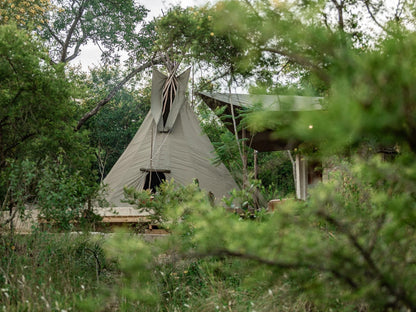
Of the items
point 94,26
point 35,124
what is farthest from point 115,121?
point 35,124

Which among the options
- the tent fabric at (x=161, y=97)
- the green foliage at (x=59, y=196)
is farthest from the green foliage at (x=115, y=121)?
the green foliage at (x=59, y=196)

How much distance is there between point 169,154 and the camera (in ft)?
26.5

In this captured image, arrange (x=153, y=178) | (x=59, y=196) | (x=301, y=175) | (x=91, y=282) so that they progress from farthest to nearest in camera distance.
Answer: (x=301, y=175)
(x=153, y=178)
(x=59, y=196)
(x=91, y=282)

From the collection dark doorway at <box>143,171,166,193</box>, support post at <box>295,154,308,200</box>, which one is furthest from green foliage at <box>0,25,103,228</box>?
support post at <box>295,154,308,200</box>

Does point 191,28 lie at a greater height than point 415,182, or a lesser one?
greater

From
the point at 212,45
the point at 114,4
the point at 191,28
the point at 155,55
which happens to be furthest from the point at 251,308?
the point at 114,4

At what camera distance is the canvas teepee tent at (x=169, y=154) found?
798 centimetres

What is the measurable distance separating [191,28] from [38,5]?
448cm

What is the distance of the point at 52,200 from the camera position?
3723mm

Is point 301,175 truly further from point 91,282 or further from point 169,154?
point 91,282

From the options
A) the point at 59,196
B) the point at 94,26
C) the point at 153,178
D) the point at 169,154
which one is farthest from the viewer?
the point at 94,26

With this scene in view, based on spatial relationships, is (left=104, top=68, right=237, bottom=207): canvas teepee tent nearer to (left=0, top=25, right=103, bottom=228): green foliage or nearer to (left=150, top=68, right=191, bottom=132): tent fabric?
(left=150, top=68, right=191, bottom=132): tent fabric

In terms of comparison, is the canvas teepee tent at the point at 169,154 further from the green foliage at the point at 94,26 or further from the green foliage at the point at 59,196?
the green foliage at the point at 59,196

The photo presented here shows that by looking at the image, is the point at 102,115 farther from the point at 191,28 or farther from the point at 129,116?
the point at 191,28
